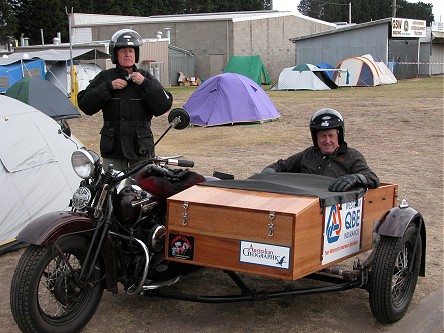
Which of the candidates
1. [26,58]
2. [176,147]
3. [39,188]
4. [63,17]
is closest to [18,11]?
[63,17]

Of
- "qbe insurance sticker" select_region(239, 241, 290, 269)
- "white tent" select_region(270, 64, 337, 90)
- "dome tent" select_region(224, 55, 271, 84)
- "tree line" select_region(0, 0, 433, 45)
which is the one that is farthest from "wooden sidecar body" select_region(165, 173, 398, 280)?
"dome tent" select_region(224, 55, 271, 84)

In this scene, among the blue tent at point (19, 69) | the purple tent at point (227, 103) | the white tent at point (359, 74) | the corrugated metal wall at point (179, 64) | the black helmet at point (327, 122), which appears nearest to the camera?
the black helmet at point (327, 122)

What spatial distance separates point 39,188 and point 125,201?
2674 mm

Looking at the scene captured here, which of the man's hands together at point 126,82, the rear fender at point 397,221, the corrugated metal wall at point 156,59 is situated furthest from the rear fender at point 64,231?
the corrugated metal wall at point 156,59

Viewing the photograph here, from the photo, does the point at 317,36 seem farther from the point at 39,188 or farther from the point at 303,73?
the point at 39,188

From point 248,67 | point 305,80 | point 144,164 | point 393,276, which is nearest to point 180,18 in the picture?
point 248,67

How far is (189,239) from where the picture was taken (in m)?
4.01

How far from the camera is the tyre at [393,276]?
4090 mm

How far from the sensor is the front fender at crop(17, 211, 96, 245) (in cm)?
364

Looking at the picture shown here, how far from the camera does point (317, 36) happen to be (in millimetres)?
38062

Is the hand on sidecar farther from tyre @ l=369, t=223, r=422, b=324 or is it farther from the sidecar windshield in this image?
tyre @ l=369, t=223, r=422, b=324

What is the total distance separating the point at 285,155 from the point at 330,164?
708 cm

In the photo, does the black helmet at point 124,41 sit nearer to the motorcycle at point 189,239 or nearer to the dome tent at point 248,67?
the motorcycle at point 189,239

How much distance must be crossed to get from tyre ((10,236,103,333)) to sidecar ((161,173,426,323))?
20.4 inches
